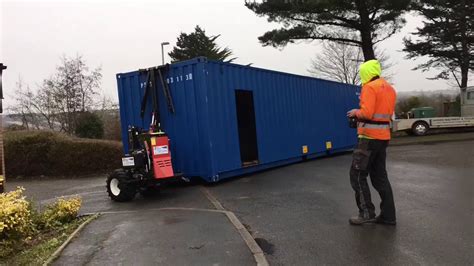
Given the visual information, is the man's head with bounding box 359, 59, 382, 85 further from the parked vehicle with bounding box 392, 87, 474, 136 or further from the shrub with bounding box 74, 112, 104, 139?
Answer: the parked vehicle with bounding box 392, 87, 474, 136

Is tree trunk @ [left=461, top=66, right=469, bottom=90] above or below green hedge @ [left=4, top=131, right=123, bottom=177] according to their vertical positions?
above

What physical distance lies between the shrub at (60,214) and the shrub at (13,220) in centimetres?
63

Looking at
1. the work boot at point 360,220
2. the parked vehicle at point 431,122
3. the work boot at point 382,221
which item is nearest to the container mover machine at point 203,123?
the work boot at point 360,220

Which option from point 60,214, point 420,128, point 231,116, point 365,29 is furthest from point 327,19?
point 60,214

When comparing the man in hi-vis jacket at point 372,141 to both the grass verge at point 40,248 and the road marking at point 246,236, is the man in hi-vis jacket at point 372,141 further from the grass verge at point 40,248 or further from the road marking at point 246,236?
the grass verge at point 40,248

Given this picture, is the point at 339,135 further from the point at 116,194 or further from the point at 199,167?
the point at 116,194

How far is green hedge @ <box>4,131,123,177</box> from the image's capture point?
1662 centimetres

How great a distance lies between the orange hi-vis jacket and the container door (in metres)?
6.54

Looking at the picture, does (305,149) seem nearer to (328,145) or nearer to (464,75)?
(328,145)

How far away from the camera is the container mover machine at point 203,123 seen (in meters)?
9.64

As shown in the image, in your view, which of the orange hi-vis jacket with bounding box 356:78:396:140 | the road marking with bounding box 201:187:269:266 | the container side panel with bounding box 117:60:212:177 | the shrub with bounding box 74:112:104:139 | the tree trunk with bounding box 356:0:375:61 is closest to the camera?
the road marking with bounding box 201:187:269:266

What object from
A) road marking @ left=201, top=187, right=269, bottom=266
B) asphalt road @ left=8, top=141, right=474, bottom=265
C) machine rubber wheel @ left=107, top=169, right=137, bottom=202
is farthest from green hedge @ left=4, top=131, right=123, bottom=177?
road marking @ left=201, top=187, right=269, bottom=266

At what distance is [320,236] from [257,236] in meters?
0.82

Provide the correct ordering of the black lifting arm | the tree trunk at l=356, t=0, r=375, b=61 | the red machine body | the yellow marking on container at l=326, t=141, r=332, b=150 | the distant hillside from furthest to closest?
the distant hillside → the tree trunk at l=356, t=0, r=375, b=61 → the yellow marking on container at l=326, t=141, r=332, b=150 → the black lifting arm → the red machine body
